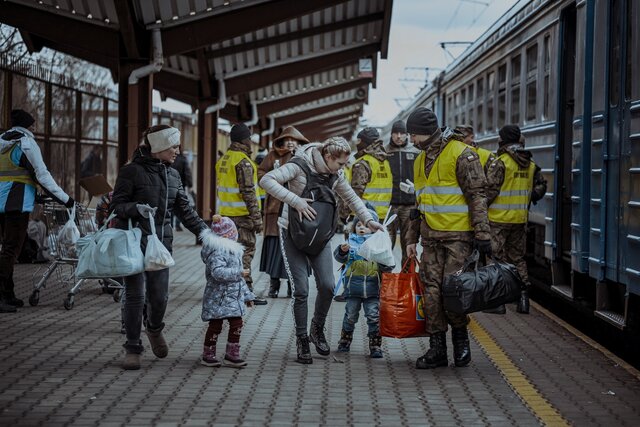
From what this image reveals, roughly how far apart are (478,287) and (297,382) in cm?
146

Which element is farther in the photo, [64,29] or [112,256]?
[64,29]

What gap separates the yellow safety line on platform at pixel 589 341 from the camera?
8.07m

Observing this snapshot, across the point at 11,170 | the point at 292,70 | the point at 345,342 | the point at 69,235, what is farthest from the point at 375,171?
the point at 292,70

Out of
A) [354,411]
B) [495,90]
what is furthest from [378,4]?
[354,411]

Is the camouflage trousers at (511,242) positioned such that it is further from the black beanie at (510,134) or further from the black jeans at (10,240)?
the black jeans at (10,240)

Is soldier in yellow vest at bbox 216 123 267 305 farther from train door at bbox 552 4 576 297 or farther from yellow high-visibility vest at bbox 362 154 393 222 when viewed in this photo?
train door at bbox 552 4 576 297

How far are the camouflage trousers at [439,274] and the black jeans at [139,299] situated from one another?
196 cm

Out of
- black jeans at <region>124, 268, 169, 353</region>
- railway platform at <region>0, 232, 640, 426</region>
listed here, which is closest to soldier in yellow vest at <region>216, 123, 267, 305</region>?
railway platform at <region>0, 232, 640, 426</region>

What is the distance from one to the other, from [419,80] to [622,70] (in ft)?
165

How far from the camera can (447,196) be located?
802 cm

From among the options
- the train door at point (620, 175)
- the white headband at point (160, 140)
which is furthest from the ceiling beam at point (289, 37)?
the white headband at point (160, 140)

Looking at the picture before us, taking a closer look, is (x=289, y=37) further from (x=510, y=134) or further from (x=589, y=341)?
(x=589, y=341)

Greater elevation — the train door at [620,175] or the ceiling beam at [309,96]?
the ceiling beam at [309,96]

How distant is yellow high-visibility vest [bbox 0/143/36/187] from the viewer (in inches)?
Result: 418
